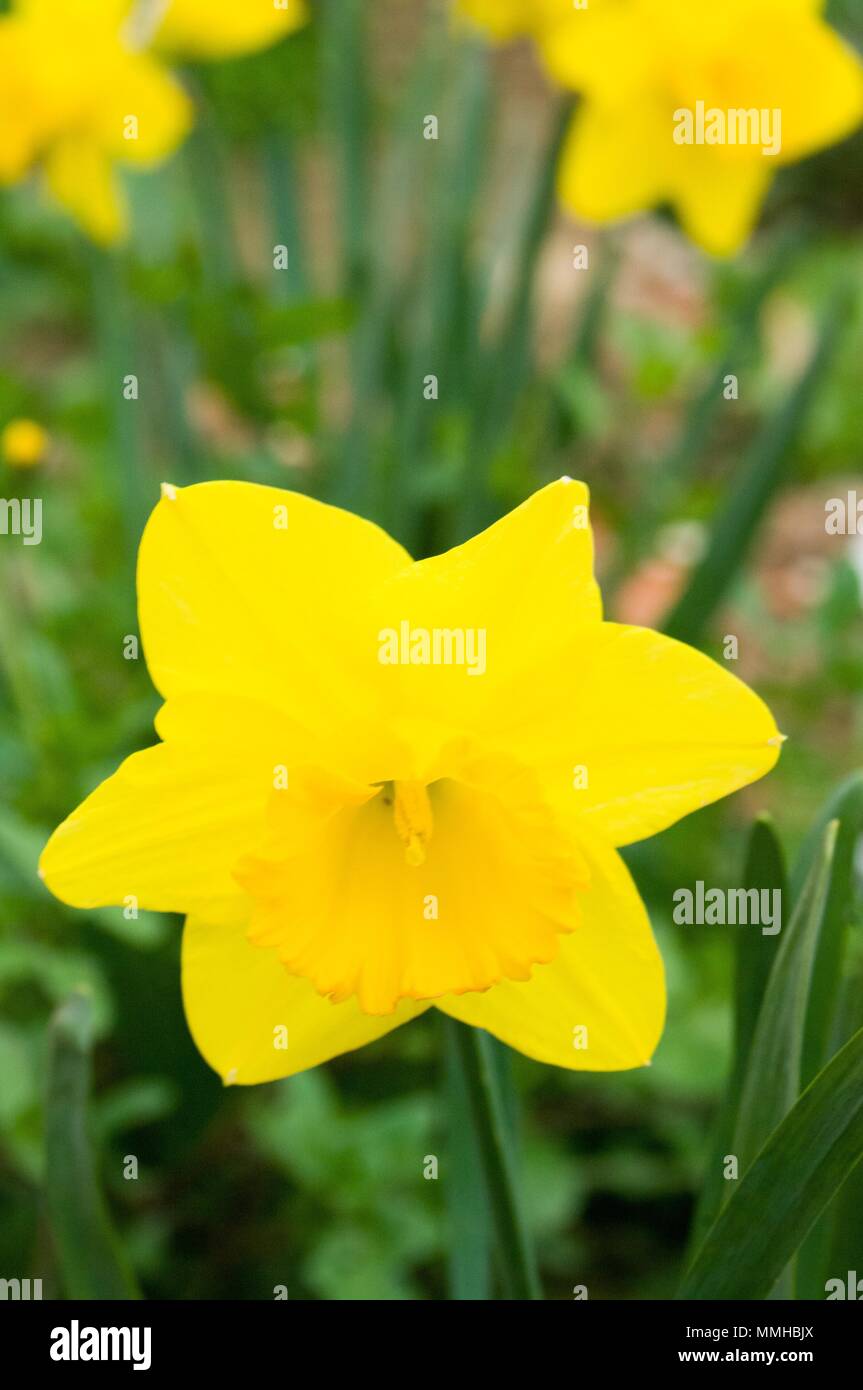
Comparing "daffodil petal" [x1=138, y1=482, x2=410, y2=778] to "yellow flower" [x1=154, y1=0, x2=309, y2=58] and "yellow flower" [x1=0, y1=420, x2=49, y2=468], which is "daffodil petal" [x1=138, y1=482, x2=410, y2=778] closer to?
"yellow flower" [x1=0, y1=420, x2=49, y2=468]

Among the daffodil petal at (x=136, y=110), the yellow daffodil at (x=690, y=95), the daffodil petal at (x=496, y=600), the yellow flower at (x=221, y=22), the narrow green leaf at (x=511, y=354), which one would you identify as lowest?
the daffodil petal at (x=496, y=600)

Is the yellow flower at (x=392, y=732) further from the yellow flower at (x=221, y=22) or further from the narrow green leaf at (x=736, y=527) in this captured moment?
the yellow flower at (x=221, y=22)

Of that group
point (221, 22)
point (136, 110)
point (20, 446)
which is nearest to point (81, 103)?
point (136, 110)

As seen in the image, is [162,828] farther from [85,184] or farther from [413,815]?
[85,184]

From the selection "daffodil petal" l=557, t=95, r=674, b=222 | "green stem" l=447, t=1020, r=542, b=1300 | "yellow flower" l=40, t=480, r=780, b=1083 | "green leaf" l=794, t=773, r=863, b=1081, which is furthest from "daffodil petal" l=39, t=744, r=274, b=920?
"daffodil petal" l=557, t=95, r=674, b=222

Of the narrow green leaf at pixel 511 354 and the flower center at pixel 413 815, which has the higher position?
the narrow green leaf at pixel 511 354

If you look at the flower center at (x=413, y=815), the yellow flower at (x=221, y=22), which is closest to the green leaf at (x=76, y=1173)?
the flower center at (x=413, y=815)
